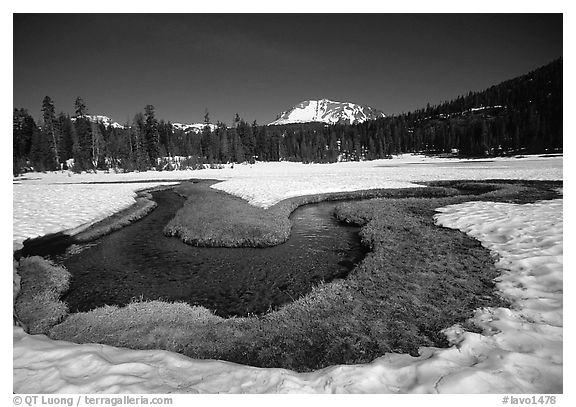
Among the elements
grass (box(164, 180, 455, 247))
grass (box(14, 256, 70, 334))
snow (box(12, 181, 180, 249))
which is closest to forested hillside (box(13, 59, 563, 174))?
snow (box(12, 181, 180, 249))

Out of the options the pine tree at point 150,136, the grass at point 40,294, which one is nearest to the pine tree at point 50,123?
the pine tree at point 150,136

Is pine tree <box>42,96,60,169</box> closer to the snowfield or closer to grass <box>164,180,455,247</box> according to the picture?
grass <box>164,180,455,247</box>

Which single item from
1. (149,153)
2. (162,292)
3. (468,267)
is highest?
(149,153)

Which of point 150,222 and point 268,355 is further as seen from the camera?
point 150,222

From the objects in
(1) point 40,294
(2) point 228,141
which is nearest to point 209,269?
(1) point 40,294

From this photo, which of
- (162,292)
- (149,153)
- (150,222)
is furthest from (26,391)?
(149,153)

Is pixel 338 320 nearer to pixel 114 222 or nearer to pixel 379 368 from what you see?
pixel 379 368
